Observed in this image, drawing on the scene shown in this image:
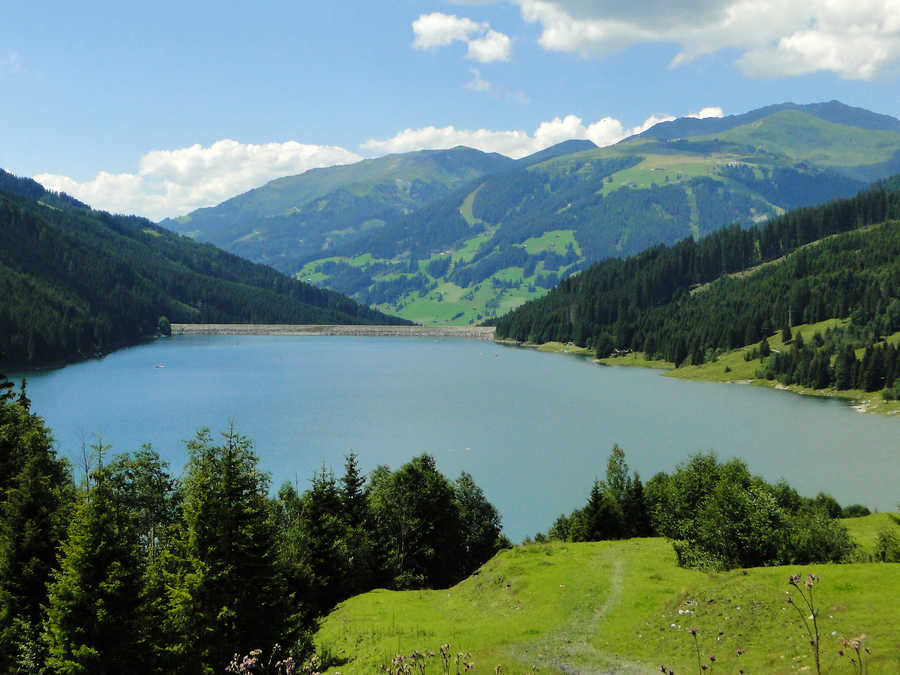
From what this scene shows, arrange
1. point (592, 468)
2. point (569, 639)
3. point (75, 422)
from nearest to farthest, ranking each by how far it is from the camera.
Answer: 1. point (569, 639)
2. point (592, 468)
3. point (75, 422)

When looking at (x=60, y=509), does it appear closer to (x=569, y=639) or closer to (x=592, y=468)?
(x=569, y=639)

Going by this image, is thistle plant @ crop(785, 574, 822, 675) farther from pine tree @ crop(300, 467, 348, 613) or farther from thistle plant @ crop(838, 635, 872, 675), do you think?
pine tree @ crop(300, 467, 348, 613)

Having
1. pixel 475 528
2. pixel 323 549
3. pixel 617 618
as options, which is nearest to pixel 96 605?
pixel 323 549

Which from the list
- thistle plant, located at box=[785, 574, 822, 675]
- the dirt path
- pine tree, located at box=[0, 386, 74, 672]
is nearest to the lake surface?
the dirt path

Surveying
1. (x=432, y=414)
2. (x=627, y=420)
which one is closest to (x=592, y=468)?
(x=627, y=420)

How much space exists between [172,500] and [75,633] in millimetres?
25989

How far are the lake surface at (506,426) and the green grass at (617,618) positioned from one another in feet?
93.9

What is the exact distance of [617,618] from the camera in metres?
36.4

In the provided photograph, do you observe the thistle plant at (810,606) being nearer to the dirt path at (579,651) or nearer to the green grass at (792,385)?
the dirt path at (579,651)

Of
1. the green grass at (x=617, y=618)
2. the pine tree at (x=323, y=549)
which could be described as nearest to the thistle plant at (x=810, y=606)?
the green grass at (x=617, y=618)

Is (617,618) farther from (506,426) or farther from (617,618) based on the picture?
(506,426)

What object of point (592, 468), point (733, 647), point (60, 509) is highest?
point (60, 509)

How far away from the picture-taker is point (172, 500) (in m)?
55.1

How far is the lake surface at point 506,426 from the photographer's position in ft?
305
